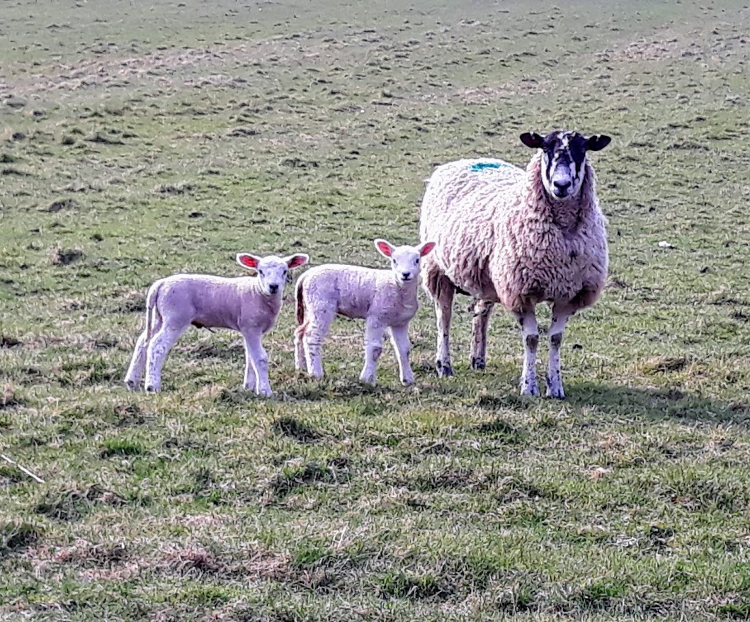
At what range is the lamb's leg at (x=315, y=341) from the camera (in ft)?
33.7

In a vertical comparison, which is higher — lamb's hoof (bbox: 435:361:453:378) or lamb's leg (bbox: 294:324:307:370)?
lamb's leg (bbox: 294:324:307:370)

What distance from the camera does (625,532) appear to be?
642 cm

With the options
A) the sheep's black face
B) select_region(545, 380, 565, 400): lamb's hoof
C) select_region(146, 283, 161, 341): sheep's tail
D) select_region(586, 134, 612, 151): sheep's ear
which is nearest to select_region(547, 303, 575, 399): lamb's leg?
select_region(545, 380, 565, 400): lamb's hoof

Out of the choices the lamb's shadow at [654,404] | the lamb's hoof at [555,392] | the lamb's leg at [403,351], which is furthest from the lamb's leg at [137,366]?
the lamb's shadow at [654,404]

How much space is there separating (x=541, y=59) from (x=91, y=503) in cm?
3514

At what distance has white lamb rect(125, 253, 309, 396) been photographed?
966 centimetres

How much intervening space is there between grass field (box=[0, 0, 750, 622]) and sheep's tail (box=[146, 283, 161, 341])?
0.61 metres

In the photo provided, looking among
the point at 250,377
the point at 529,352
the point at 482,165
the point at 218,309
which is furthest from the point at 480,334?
the point at 218,309

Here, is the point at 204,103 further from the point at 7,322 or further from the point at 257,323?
the point at 257,323

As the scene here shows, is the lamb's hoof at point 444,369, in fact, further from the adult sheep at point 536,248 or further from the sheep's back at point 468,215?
the sheep's back at point 468,215

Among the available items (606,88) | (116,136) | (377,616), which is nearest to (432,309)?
(377,616)

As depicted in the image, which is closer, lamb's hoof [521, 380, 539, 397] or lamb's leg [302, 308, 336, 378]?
lamb's hoof [521, 380, 539, 397]

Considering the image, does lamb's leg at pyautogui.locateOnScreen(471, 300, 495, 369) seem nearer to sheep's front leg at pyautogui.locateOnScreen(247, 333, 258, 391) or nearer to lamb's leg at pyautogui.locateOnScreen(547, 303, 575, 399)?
lamb's leg at pyautogui.locateOnScreen(547, 303, 575, 399)

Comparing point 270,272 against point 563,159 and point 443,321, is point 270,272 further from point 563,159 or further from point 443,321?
point 563,159
